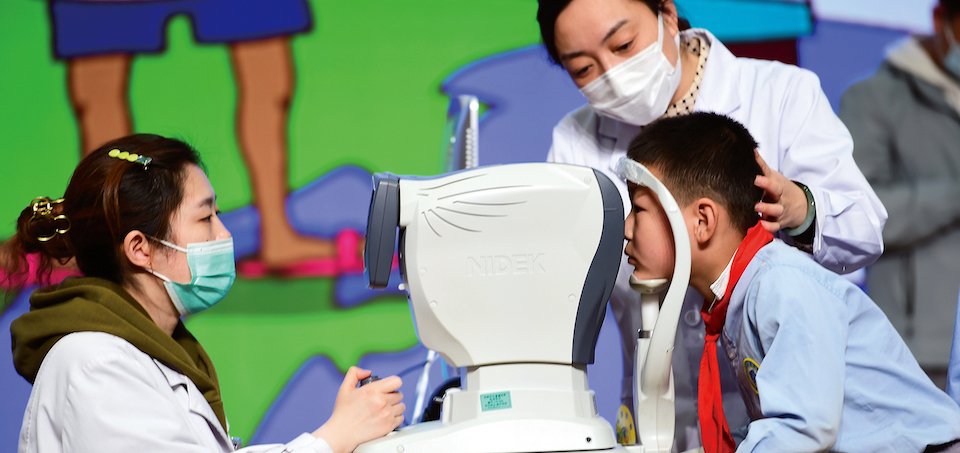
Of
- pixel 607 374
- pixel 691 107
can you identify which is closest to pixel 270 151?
pixel 607 374

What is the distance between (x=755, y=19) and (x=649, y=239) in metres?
1.98

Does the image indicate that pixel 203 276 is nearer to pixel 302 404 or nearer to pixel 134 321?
pixel 134 321

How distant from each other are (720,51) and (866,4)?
1.50 m

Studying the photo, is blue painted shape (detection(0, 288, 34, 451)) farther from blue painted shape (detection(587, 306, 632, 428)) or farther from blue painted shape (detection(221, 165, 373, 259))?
blue painted shape (detection(587, 306, 632, 428))


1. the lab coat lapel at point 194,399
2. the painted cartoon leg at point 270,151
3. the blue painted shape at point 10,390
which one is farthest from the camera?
the painted cartoon leg at point 270,151

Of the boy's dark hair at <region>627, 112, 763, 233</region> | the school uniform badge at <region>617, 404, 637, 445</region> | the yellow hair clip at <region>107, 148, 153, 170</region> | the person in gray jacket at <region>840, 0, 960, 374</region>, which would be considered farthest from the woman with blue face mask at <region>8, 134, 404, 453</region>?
the person in gray jacket at <region>840, 0, 960, 374</region>

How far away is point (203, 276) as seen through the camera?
1799 millimetres

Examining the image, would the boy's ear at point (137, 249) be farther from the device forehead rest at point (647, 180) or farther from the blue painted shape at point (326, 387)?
the blue painted shape at point (326, 387)

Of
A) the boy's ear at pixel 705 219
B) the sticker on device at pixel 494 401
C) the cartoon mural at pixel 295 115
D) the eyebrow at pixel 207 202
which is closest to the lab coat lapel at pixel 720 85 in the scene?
the boy's ear at pixel 705 219

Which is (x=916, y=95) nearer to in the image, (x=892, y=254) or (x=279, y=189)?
(x=892, y=254)

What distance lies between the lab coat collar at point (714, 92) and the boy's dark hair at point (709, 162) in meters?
0.28

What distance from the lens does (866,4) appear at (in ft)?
11.2

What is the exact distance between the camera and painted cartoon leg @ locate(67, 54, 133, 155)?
3.27m

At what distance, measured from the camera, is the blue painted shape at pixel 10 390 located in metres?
3.19
